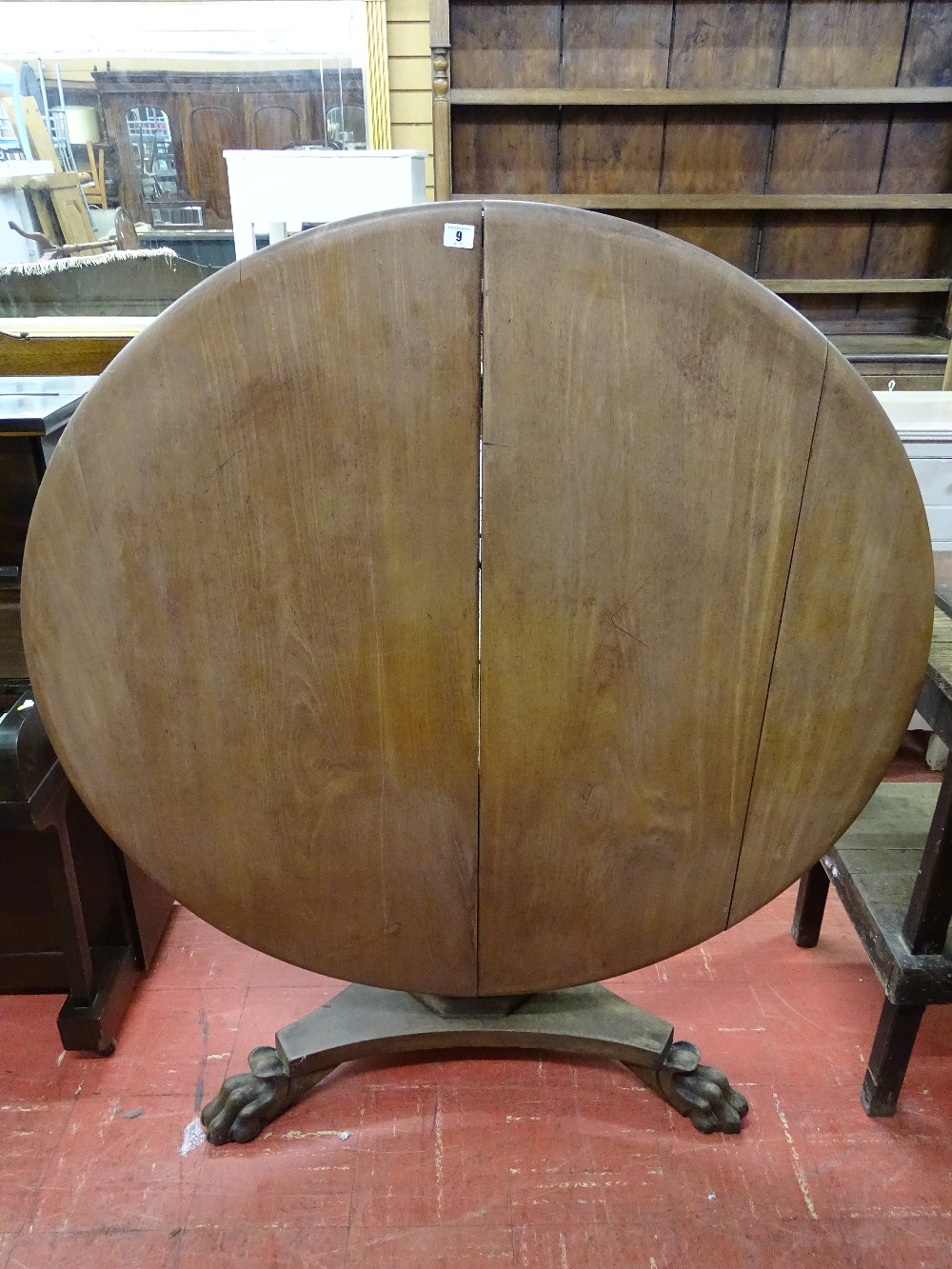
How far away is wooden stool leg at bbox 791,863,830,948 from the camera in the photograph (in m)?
1.80

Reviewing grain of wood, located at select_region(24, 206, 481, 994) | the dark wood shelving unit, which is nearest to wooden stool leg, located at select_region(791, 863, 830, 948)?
grain of wood, located at select_region(24, 206, 481, 994)

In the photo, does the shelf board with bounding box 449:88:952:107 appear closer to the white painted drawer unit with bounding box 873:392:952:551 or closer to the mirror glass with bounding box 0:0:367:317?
the mirror glass with bounding box 0:0:367:317

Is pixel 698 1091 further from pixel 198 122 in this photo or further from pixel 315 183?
pixel 198 122

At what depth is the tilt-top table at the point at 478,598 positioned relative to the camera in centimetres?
91

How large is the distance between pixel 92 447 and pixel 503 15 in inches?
103

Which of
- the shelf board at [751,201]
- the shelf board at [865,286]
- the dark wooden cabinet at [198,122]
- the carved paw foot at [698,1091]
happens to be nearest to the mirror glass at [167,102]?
the dark wooden cabinet at [198,122]

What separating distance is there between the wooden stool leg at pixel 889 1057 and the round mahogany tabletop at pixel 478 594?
45cm

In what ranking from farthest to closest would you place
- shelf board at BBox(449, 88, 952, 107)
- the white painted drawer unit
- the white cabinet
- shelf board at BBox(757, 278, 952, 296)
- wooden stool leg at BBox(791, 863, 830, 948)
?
1. shelf board at BBox(757, 278, 952, 296)
2. shelf board at BBox(449, 88, 952, 107)
3. the white painted drawer unit
4. the white cabinet
5. wooden stool leg at BBox(791, 863, 830, 948)

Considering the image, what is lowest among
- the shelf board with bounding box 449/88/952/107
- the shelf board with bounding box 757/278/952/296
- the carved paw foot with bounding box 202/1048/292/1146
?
the carved paw foot with bounding box 202/1048/292/1146

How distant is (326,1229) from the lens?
4.32 ft

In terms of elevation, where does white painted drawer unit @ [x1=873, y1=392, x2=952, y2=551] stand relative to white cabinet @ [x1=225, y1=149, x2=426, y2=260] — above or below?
below

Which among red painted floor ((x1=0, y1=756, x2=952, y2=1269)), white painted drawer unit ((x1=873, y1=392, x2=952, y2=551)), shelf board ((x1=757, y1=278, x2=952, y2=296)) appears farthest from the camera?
shelf board ((x1=757, y1=278, x2=952, y2=296))

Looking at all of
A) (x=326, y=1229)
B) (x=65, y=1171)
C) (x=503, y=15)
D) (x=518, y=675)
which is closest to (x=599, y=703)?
(x=518, y=675)

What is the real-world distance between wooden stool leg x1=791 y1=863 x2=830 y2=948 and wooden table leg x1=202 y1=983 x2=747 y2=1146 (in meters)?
0.45
